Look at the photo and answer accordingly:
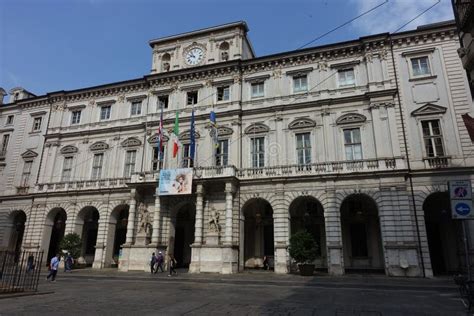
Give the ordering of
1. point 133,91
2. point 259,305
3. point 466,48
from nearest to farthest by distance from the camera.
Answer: point 259,305, point 466,48, point 133,91

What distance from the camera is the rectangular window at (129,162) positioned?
30641 mm

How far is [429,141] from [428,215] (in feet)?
18.7

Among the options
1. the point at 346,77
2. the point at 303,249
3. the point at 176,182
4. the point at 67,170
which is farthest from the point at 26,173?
the point at 346,77

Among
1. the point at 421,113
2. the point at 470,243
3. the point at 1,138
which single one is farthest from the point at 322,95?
the point at 1,138

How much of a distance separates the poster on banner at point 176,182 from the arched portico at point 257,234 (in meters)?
5.36

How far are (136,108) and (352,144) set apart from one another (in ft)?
69.5

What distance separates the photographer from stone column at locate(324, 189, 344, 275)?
Result: 73.0ft

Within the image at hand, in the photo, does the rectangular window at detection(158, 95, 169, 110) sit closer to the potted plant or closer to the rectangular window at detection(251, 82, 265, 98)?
the rectangular window at detection(251, 82, 265, 98)

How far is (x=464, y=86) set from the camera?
23.6 meters

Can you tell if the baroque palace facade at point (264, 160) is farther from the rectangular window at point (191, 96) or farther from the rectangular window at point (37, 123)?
the rectangular window at point (37, 123)

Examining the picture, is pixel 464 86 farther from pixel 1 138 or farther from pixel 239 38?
pixel 1 138

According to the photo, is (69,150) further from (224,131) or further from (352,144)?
(352,144)

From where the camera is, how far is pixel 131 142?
31297 millimetres

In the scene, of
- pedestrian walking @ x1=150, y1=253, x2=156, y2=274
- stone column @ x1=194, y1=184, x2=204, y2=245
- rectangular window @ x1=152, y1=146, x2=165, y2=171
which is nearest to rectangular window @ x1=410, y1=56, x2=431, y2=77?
stone column @ x1=194, y1=184, x2=204, y2=245
